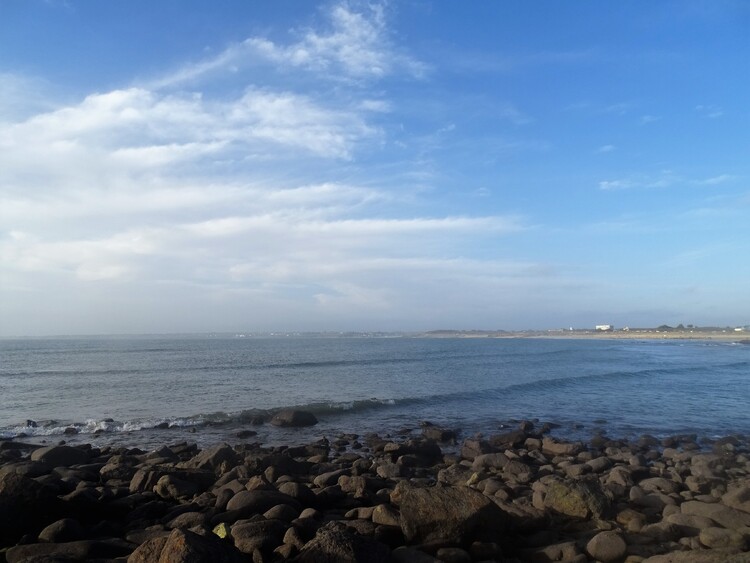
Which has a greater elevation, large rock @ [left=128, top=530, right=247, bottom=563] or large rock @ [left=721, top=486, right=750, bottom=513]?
large rock @ [left=128, top=530, right=247, bottom=563]

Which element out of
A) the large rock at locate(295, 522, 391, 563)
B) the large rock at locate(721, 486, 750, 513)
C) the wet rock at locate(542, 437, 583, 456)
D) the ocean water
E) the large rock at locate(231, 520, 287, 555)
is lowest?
the ocean water

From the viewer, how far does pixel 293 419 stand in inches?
952

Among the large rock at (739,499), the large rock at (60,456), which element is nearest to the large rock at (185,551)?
the large rock at (739,499)

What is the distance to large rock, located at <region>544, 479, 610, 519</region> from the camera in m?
9.72

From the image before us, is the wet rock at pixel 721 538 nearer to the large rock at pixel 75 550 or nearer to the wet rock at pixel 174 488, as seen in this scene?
the large rock at pixel 75 550

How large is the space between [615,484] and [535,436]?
8279 millimetres

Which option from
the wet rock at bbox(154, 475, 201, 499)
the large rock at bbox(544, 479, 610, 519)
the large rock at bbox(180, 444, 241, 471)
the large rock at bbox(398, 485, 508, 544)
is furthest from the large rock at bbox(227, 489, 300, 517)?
the large rock at bbox(544, 479, 610, 519)

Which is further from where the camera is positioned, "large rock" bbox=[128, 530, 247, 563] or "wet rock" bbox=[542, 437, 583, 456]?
"wet rock" bbox=[542, 437, 583, 456]

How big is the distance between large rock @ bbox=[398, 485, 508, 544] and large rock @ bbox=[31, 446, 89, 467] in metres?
11.8

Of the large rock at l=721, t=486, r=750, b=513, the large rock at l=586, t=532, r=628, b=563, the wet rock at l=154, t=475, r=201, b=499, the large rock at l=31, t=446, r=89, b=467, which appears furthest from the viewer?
the large rock at l=31, t=446, r=89, b=467

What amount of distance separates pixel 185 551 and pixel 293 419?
18391 mm

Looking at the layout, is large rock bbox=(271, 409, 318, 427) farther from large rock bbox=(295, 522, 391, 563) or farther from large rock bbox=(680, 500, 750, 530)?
large rock bbox=(295, 522, 391, 563)

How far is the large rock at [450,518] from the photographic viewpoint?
8117 millimetres

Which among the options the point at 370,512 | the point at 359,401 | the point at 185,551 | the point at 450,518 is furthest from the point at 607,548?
the point at 359,401
